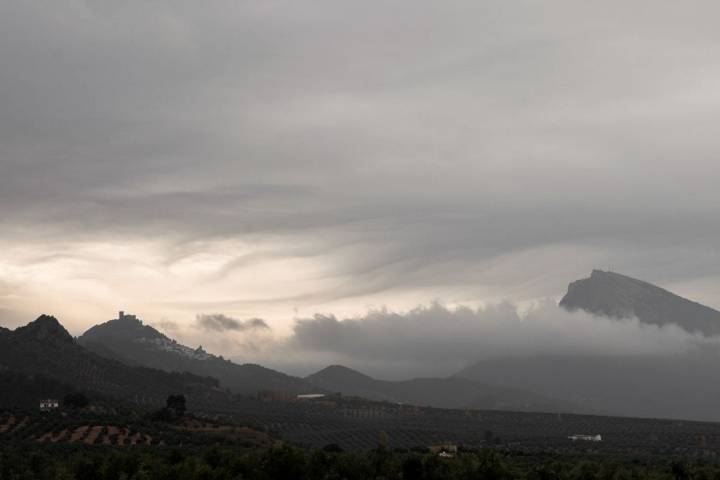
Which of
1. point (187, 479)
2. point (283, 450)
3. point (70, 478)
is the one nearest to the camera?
point (70, 478)

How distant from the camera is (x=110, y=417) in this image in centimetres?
19812

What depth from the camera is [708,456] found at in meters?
192

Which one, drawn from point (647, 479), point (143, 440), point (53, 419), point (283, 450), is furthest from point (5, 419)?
point (647, 479)

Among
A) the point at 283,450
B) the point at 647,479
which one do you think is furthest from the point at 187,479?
the point at 647,479

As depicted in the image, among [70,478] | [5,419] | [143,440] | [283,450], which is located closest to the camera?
[70,478]

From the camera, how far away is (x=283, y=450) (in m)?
125

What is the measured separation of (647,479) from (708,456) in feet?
280

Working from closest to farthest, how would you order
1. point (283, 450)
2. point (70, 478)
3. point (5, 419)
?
point (70, 478) < point (283, 450) < point (5, 419)

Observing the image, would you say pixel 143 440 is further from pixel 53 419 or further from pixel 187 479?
pixel 187 479

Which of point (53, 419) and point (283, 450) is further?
point (53, 419)

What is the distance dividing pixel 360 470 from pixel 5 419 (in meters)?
99.8

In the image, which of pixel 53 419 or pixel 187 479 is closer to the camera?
pixel 187 479

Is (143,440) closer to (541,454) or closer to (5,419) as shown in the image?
(5,419)

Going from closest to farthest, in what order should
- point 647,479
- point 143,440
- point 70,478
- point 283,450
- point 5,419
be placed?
point 70,478 → point 647,479 → point 283,450 → point 143,440 → point 5,419
